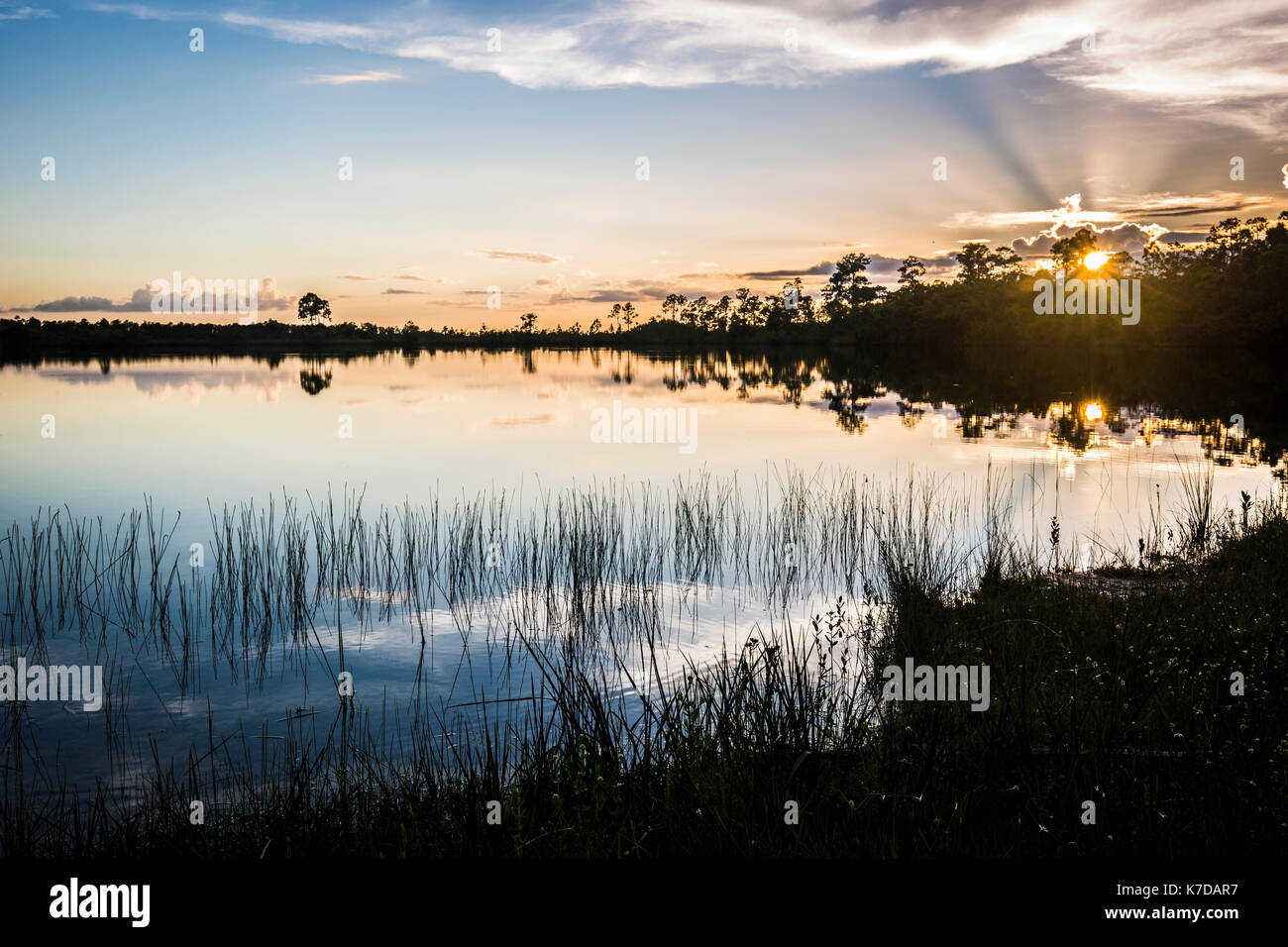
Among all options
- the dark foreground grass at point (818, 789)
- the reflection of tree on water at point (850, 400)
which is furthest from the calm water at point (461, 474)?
the dark foreground grass at point (818, 789)

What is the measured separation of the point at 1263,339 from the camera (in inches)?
1939

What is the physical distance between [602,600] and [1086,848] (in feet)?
20.2

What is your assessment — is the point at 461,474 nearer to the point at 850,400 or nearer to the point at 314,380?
the point at 850,400

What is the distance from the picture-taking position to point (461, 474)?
17.3m

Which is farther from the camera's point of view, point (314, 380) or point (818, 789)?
point (314, 380)

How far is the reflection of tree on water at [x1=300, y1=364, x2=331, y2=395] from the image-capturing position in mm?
38719

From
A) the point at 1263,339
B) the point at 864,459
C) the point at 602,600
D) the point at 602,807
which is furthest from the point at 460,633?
the point at 1263,339

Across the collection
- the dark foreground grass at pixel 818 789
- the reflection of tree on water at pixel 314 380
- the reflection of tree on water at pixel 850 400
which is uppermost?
the reflection of tree on water at pixel 314 380

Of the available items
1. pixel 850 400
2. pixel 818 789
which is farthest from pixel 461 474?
pixel 850 400

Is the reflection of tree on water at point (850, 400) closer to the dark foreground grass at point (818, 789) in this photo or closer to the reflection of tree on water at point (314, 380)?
the dark foreground grass at point (818, 789)

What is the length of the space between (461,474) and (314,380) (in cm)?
3127

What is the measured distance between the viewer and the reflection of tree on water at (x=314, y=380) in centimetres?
3872

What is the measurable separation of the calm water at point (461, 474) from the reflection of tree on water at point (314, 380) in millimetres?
396
